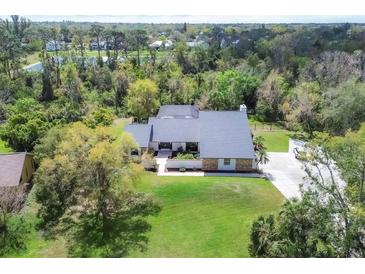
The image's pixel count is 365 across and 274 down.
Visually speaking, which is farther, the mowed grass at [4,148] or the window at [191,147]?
the mowed grass at [4,148]

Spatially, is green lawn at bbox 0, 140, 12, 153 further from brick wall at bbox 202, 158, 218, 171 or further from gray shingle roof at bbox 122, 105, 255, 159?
brick wall at bbox 202, 158, 218, 171

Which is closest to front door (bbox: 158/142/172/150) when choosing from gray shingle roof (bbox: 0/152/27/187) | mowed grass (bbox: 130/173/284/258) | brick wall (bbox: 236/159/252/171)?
mowed grass (bbox: 130/173/284/258)

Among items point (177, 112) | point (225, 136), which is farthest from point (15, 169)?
point (177, 112)

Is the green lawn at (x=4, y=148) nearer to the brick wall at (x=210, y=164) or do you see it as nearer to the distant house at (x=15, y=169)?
the distant house at (x=15, y=169)

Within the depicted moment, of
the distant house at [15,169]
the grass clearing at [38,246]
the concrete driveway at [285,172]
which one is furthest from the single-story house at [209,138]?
the grass clearing at [38,246]

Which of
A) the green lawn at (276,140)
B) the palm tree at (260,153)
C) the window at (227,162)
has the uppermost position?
the palm tree at (260,153)
